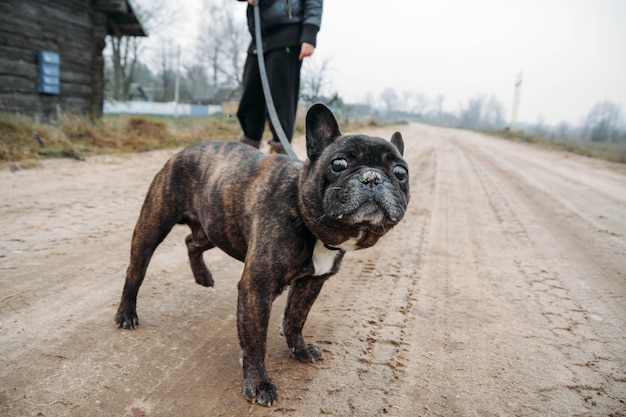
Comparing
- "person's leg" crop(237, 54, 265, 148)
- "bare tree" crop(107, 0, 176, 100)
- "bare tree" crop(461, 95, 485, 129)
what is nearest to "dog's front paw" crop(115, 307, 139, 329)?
"person's leg" crop(237, 54, 265, 148)

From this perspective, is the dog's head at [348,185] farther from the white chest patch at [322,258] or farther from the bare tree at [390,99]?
the bare tree at [390,99]

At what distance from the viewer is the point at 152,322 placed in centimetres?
312

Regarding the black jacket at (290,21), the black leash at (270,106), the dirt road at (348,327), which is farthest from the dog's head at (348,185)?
the black jacket at (290,21)

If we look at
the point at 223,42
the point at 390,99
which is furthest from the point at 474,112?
the point at 223,42

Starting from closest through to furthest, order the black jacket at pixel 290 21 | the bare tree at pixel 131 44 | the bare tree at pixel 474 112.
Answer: the black jacket at pixel 290 21 < the bare tree at pixel 131 44 < the bare tree at pixel 474 112

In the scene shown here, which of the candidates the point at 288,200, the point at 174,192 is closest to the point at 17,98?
the point at 174,192

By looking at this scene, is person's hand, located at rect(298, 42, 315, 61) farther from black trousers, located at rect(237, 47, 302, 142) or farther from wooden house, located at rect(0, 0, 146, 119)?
wooden house, located at rect(0, 0, 146, 119)

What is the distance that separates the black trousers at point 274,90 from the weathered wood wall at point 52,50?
10728 millimetres

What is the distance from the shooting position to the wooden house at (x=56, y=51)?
42.1 feet

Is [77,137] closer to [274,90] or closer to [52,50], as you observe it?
[52,50]

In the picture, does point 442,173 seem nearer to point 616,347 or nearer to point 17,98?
point 616,347

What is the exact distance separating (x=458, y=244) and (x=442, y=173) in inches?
231

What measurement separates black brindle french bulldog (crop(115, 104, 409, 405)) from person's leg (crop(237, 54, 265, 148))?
1875 millimetres

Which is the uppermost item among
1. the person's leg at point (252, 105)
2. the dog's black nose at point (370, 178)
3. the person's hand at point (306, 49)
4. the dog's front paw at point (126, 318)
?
the person's hand at point (306, 49)
